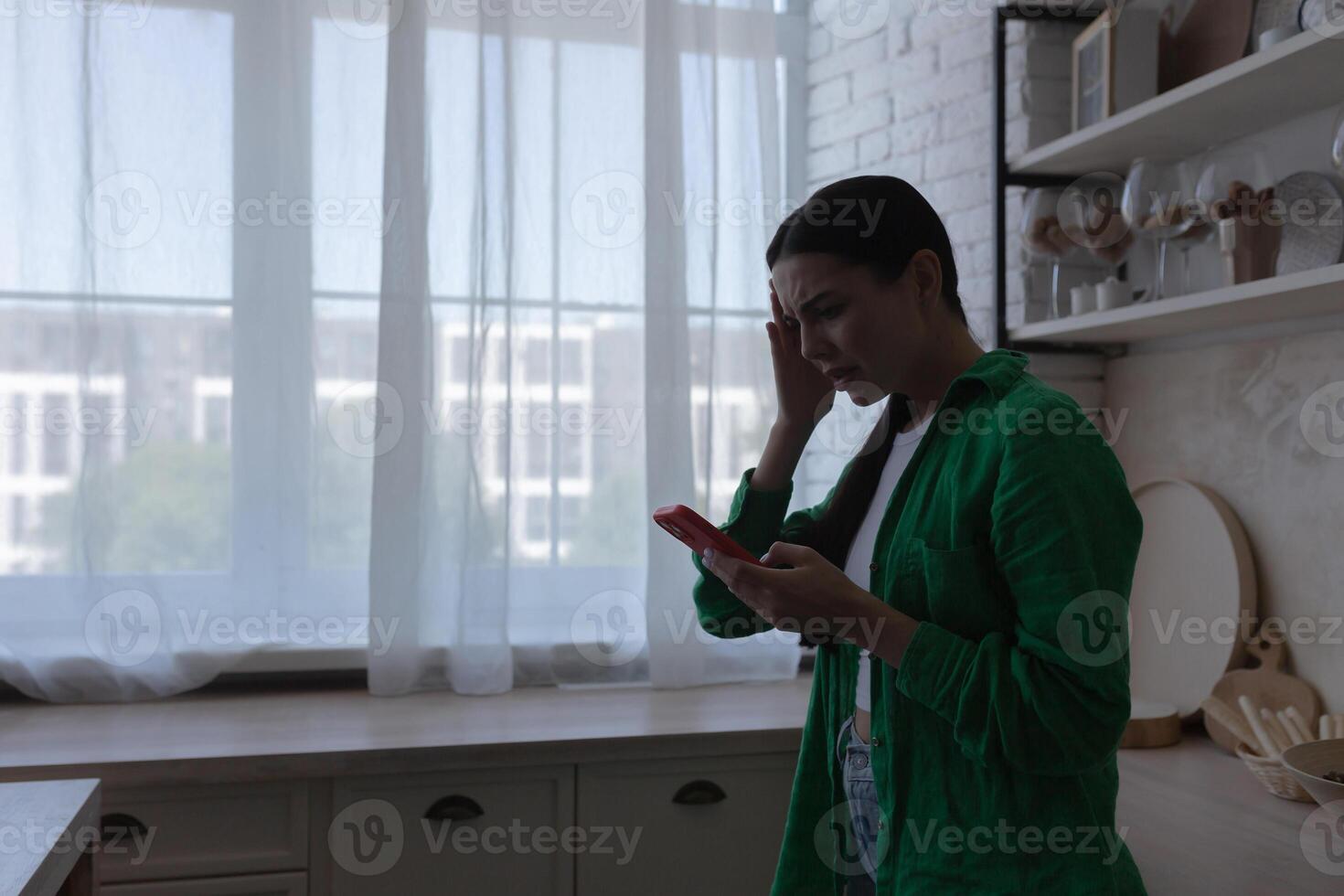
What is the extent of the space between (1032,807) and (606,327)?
4.85 feet

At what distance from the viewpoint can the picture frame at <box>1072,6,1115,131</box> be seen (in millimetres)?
1961

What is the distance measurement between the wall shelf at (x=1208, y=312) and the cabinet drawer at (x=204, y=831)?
4.94ft

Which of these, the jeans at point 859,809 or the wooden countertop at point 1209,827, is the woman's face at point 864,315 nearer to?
the jeans at point 859,809

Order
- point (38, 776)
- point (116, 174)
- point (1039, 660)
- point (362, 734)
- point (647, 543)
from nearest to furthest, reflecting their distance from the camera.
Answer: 1. point (1039, 660)
2. point (38, 776)
3. point (362, 734)
4. point (116, 174)
5. point (647, 543)

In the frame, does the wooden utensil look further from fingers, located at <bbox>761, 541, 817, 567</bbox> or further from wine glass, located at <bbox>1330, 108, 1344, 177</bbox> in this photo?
fingers, located at <bbox>761, 541, 817, 567</bbox>

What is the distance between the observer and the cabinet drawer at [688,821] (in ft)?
6.23

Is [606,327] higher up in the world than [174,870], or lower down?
higher up

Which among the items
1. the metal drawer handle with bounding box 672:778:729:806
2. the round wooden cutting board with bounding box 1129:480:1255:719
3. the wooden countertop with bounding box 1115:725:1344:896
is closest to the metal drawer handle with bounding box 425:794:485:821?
the metal drawer handle with bounding box 672:778:729:806

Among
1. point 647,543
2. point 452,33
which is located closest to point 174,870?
point 647,543

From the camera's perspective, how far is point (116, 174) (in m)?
2.15

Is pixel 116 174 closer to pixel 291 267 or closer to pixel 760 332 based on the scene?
pixel 291 267

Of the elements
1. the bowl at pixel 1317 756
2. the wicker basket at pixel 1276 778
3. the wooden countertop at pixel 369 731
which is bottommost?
the wooden countertop at pixel 369 731

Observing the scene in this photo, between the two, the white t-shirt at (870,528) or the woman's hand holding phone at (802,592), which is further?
the white t-shirt at (870,528)

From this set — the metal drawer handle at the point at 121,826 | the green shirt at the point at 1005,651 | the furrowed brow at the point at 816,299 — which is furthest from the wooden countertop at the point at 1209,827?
the metal drawer handle at the point at 121,826
